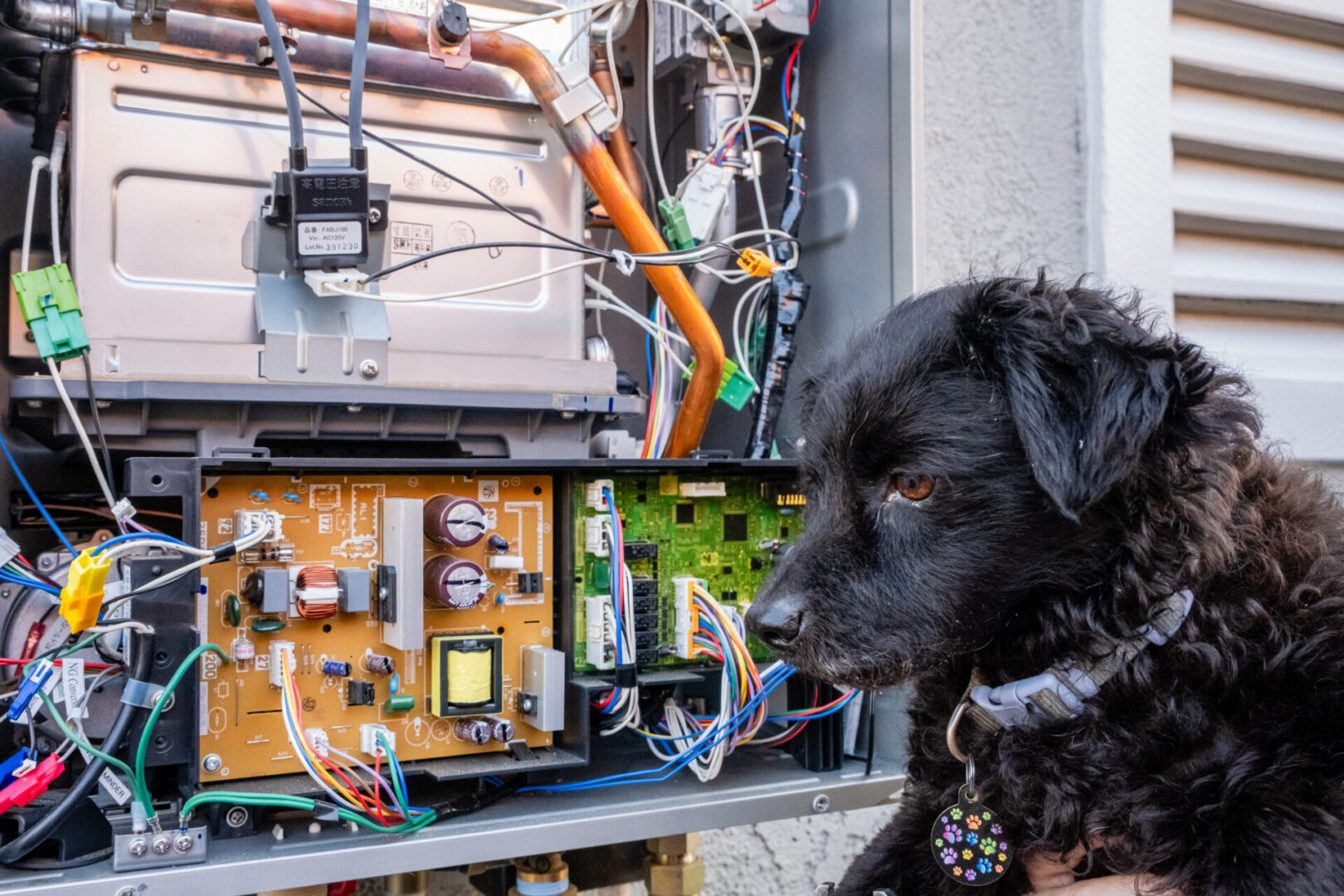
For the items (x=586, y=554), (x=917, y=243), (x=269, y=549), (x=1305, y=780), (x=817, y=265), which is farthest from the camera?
(x=817, y=265)

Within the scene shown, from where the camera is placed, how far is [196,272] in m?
1.13

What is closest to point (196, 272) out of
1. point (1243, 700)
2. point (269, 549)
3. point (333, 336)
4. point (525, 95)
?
point (333, 336)

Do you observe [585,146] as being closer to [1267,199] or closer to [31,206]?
[31,206]

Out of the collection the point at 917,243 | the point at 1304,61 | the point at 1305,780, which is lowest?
the point at 1305,780

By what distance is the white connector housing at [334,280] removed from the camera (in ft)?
3.66

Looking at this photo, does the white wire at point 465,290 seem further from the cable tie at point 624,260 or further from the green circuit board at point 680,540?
the green circuit board at point 680,540

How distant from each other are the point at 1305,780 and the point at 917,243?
76 cm

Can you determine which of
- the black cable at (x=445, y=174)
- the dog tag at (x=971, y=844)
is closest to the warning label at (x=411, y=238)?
the black cable at (x=445, y=174)

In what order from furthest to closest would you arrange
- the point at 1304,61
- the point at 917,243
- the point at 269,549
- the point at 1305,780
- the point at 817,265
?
the point at 1304,61 < the point at 817,265 < the point at 917,243 < the point at 269,549 < the point at 1305,780

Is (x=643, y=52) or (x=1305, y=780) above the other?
(x=643, y=52)

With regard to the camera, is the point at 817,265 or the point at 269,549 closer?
the point at 269,549

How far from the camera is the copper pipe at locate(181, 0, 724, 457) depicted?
114 cm

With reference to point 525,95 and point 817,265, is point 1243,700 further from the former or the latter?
point 525,95

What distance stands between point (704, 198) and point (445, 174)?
0.38 metres
